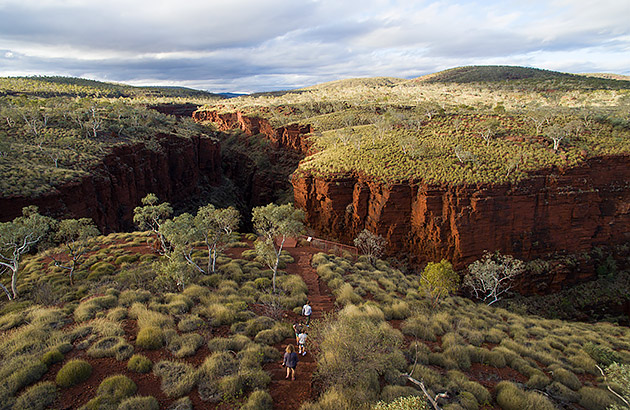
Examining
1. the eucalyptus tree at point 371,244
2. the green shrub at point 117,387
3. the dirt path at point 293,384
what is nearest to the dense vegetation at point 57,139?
the green shrub at point 117,387

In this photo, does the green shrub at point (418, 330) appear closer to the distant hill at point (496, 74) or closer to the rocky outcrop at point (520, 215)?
the rocky outcrop at point (520, 215)

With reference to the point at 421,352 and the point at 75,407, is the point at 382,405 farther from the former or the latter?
the point at 75,407

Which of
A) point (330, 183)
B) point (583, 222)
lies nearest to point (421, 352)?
point (330, 183)

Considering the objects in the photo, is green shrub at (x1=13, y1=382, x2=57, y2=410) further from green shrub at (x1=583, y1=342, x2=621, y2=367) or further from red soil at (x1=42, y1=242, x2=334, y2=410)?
green shrub at (x1=583, y1=342, x2=621, y2=367)

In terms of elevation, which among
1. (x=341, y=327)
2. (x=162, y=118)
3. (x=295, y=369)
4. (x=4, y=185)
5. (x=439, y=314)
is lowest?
(x=439, y=314)

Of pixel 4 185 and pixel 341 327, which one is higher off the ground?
pixel 4 185

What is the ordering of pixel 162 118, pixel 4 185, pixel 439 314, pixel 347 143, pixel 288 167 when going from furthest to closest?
pixel 162 118 → pixel 288 167 → pixel 347 143 → pixel 4 185 → pixel 439 314
